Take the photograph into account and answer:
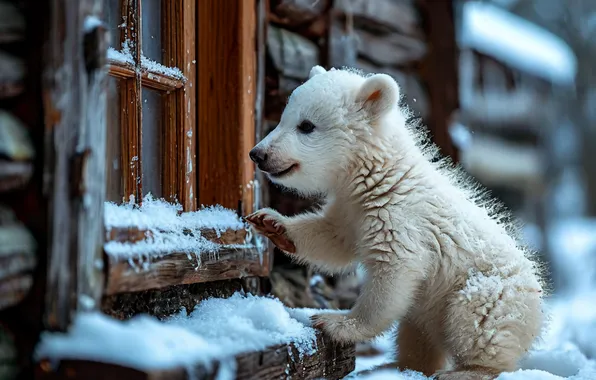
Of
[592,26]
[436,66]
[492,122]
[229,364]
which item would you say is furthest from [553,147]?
[229,364]

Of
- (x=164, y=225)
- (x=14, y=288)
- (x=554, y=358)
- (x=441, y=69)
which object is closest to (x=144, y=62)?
(x=164, y=225)

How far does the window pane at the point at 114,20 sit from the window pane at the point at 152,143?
9.8 inches

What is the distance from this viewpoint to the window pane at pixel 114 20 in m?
2.32

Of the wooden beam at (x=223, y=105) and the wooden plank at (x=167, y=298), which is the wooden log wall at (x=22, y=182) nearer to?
the wooden plank at (x=167, y=298)

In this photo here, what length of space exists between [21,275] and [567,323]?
4269 mm

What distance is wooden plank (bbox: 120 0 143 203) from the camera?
2.42 metres

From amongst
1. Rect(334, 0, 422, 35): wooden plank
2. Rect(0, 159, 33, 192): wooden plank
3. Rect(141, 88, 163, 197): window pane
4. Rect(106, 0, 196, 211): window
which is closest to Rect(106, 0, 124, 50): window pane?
A: Rect(106, 0, 196, 211): window

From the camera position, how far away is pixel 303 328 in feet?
7.69

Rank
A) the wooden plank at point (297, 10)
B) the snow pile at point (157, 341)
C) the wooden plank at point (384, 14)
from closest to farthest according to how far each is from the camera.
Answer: the snow pile at point (157, 341) → the wooden plank at point (297, 10) → the wooden plank at point (384, 14)

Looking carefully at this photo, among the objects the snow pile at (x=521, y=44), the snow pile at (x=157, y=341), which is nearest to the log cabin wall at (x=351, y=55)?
the snow pile at (x=157, y=341)

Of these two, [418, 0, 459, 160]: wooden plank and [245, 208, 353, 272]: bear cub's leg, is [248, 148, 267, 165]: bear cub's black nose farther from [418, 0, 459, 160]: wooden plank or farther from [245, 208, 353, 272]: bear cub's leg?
[418, 0, 459, 160]: wooden plank

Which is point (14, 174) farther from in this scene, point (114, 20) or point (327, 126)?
point (327, 126)

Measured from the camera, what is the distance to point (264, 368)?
1.94 metres

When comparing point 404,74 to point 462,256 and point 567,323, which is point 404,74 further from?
point 462,256
